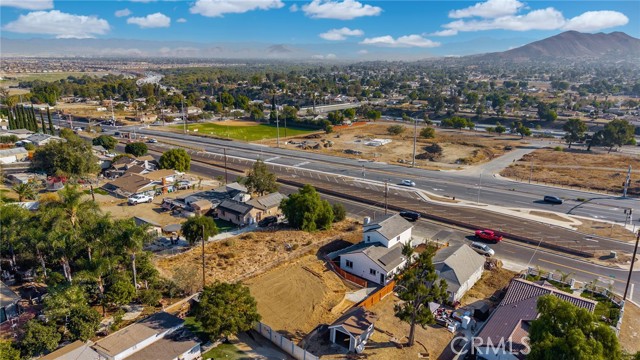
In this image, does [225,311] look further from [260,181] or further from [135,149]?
[135,149]

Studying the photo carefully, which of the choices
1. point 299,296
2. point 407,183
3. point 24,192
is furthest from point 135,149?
point 299,296

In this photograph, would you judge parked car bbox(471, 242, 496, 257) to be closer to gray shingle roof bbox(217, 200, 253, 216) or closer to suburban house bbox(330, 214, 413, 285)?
suburban house bbox(330, 214, 413, 285)

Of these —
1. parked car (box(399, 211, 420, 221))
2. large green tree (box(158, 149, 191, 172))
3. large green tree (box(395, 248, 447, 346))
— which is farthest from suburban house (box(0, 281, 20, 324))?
parked car (box(399, 211, 420, 221))

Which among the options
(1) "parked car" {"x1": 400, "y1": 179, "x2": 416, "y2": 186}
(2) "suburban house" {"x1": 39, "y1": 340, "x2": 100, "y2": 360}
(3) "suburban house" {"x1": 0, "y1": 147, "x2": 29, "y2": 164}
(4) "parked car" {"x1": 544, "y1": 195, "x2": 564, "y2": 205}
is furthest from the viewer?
(3) "suburban house" {"x1": 0, "y1": 147, "x2": 29, "y2": 164}

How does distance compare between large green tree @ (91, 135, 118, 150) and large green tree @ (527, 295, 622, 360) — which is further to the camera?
large green tree @ (91, 135, 118, 150)

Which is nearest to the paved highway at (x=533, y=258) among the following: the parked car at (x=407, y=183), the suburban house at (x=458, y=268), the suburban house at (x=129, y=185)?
the suburban house at (x=458, y=268)

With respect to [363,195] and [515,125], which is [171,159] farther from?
[515,125]

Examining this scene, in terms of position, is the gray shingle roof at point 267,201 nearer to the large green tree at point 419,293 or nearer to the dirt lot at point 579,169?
the large green tree at point 419,293
